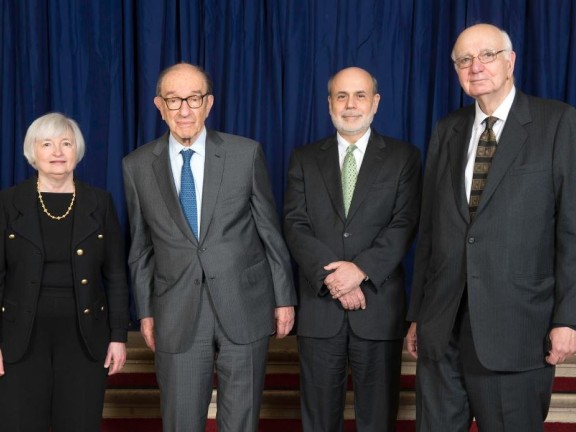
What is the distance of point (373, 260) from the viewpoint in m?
2.63

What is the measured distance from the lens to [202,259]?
8.18 feet

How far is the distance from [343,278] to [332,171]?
16.3 inches

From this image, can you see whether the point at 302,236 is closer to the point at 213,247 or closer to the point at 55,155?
the point at 213,247

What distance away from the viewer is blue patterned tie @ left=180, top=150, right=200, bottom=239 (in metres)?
2.53

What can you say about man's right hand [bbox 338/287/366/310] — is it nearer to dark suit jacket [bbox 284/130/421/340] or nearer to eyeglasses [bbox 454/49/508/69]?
dark suit jacket [bbox 284/130/421/340]

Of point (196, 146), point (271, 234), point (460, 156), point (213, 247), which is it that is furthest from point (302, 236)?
point (460, 156)

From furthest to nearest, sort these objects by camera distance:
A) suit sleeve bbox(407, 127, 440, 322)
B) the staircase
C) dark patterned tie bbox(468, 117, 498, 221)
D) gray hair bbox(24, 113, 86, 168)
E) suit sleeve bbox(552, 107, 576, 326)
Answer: the staircase, gray hair bbox(24, 113, 86, 168), suit sleeve bbox(407, 127, 440, 322), dark patterned tie bbox(468, 117, 498, 221), suit sleeve bbox(552, 107, 576, 326)

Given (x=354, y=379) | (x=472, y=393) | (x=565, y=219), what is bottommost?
(x=354, y=379)

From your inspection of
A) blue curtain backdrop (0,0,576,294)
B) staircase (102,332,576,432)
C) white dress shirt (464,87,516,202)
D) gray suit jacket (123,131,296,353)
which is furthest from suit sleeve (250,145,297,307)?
blue curtain backdrop (0,0,576,294)

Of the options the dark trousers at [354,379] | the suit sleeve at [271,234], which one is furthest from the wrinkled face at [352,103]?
the dark trousers at [354,379]

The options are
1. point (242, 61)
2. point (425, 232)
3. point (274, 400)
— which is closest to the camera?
point (425, 232)

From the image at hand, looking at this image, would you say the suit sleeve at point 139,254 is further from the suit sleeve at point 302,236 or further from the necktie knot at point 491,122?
the necktie knot at point 491,122

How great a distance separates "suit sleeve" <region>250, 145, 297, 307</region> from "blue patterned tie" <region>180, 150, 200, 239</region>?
209 mm

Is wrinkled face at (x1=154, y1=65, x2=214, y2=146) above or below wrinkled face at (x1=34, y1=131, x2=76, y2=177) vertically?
above
